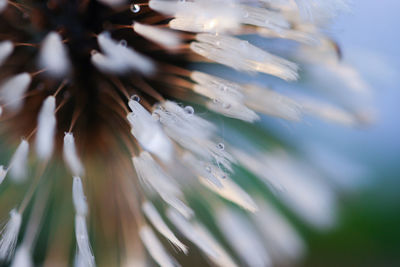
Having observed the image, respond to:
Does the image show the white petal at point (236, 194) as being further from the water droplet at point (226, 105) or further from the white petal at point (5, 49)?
the white petal at point (5, 49)

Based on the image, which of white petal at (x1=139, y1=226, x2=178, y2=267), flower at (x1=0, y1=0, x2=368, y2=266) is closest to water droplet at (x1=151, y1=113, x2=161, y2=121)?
flower at (x1=0, y1=0, x2=368, y2=266)

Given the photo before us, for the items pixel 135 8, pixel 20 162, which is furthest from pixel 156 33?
pixel 20 162

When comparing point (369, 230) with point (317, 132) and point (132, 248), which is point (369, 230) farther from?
point (132, 248)

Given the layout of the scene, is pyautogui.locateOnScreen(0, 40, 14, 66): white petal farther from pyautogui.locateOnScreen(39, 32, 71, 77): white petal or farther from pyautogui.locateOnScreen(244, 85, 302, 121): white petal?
pyautogui.locateOnScreen(244, 85, 302, 121): white petal

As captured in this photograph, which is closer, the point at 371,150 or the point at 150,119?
the point at 150,119

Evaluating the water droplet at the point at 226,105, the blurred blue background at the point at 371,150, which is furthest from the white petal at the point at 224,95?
the blurred blue background at the point at 371,150

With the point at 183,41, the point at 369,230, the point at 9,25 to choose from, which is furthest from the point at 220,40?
the point at 369,230

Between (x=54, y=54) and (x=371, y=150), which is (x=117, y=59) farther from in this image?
(x=371, y=150)
